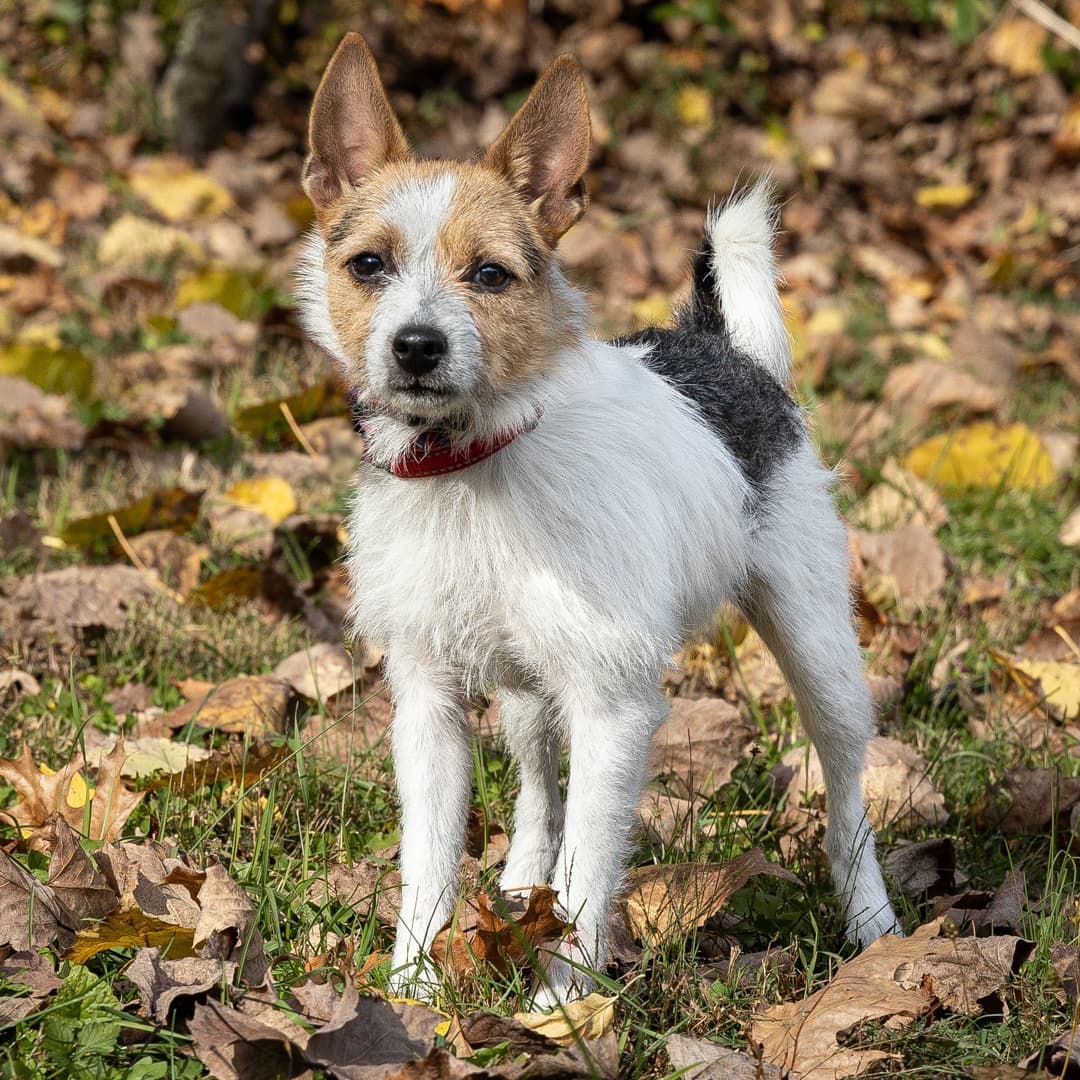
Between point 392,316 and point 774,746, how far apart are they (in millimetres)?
1860

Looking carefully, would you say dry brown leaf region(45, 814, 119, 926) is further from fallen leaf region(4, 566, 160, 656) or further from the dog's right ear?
the dog's right ear

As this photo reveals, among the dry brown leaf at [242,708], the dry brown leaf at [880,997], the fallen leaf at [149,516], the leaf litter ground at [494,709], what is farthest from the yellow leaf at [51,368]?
the dry brown leaf at [880,997]

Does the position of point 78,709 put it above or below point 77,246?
below

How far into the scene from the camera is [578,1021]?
108 inches

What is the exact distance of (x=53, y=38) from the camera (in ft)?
28.4

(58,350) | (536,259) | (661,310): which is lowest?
(58,350)

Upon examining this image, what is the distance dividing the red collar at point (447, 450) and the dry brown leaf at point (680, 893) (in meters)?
1.03

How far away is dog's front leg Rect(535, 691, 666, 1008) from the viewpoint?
2986 mm

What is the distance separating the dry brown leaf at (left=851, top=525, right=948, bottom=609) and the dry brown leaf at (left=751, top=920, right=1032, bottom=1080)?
187 centimetres

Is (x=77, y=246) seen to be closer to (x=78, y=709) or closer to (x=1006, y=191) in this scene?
(x=78, y=709)

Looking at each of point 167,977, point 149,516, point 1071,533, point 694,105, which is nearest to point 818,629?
point 167,977

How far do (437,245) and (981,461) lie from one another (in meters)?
3.42

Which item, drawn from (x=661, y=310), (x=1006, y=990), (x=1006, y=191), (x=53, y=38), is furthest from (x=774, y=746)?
(x=53, y=38)

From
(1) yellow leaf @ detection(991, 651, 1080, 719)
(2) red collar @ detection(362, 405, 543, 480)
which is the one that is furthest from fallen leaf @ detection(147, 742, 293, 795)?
(1) yellow leaf @ detection(991, 651, 1080, 719)
